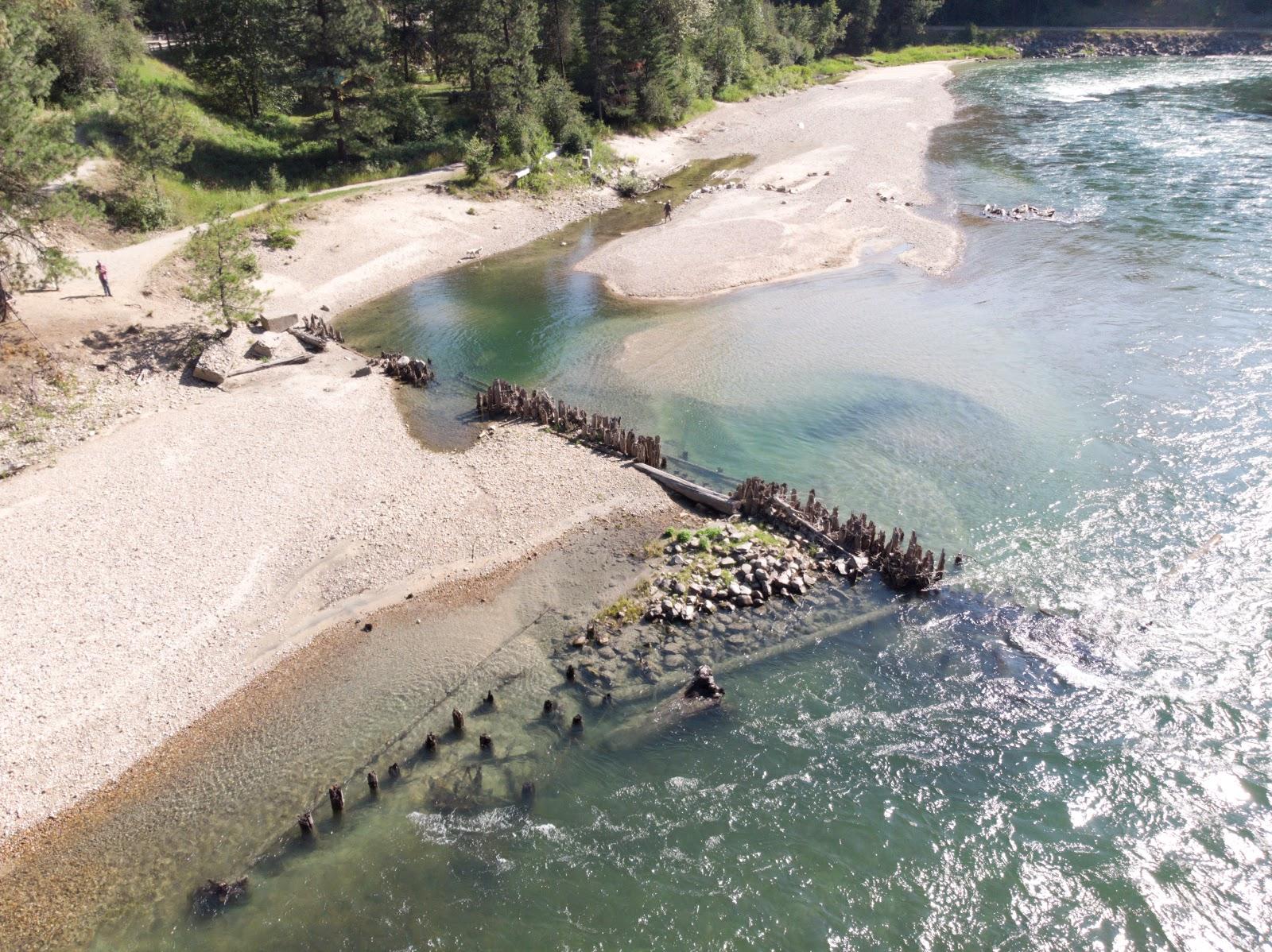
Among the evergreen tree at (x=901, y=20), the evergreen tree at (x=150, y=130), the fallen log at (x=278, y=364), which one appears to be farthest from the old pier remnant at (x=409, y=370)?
the evergreen tree at (x=901, y=20)

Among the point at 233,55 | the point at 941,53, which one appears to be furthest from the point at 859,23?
the point at 233,55

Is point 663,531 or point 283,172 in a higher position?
point 283,172

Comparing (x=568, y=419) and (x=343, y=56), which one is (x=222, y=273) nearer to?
(x=568, y=419)

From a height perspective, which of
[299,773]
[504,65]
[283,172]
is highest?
[504,65]

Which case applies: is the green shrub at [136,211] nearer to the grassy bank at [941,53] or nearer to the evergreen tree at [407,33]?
the evergreen tree at [407,33]

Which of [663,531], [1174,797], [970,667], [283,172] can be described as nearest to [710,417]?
[663,531]

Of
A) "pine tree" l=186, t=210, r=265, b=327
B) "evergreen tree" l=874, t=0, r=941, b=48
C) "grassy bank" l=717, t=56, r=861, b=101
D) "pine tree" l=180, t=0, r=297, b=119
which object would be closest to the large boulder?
"pine tree" l=186, t=210, r=265, b=327

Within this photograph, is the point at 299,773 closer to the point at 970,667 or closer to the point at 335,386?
the point at 970,667
